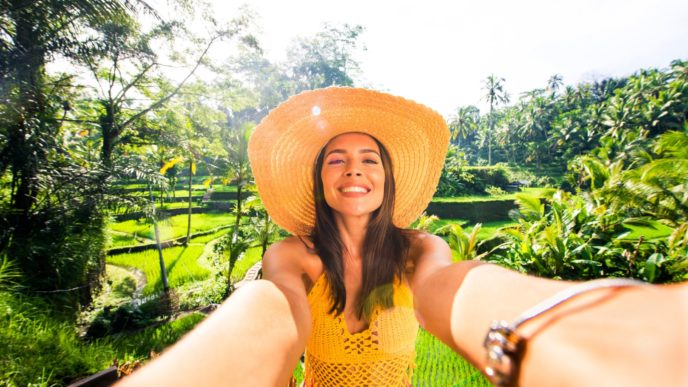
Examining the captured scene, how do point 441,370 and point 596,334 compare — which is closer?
point 596,334

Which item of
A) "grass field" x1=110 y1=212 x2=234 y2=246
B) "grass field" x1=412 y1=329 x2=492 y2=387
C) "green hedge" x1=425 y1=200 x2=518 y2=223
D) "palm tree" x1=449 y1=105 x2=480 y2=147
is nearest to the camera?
"grass field" x1=412 y1=329 x2=492 y2=387

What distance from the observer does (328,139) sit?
150 cm

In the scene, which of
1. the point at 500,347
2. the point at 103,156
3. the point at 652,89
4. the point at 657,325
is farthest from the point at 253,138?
the point at 652,89

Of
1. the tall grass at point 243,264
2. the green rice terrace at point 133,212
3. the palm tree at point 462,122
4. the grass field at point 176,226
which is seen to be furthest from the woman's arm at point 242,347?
the palm tree at point 462,122

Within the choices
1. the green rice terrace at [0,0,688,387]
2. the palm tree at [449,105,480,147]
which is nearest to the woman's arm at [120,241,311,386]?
the green rice terrace at [0,0,688,387]

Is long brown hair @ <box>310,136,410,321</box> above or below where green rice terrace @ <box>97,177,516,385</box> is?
above

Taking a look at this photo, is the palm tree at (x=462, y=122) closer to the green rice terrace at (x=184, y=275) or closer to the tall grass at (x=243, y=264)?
the green rice terrace at (x=184, y=275)

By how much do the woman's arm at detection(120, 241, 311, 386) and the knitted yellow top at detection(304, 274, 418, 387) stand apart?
46 centimetres

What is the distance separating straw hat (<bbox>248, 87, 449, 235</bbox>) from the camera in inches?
55.1

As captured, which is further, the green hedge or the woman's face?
the green hedge

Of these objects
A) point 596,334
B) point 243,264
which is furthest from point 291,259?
point 243,264

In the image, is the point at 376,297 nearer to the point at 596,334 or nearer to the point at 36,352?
the point at 596,334

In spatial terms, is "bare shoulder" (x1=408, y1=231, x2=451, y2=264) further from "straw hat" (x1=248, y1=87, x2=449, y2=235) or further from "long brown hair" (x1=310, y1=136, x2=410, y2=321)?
"straw hat" (x1=248, y1=87, x2=449, y2=235)

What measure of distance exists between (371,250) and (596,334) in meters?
1.04
